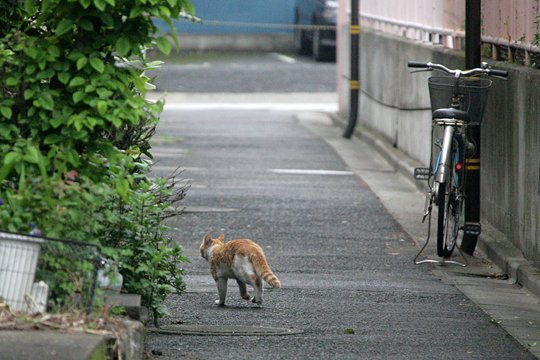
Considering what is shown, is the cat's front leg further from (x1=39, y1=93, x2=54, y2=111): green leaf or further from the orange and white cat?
(x1=39, y1=93, x2=54, y2=111): green leaf

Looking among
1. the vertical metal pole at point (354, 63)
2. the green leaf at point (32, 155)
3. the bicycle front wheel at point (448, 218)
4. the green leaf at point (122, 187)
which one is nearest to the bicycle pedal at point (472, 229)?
the bicycle front wheel at point (448, 218)

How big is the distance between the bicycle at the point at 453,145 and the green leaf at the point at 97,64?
446cm

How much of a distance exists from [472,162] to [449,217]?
0.66m

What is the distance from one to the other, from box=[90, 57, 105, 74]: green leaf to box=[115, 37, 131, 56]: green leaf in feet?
0.39

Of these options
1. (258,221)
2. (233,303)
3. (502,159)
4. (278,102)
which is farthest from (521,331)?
(278,102)

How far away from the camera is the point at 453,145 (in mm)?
11062

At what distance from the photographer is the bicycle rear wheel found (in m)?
10.9

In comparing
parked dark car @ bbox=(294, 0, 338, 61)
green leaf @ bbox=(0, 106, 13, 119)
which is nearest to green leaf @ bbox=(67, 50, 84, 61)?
green leaf @ bbox=(0, 106, 13, 119)

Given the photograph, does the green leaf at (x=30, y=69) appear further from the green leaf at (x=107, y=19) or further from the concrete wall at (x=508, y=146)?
the concrete wall at (x=508, y=146)

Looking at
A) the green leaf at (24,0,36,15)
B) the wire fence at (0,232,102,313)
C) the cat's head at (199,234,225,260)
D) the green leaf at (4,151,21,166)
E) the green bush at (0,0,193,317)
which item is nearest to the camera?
the wire fence at (0,232,102,313)

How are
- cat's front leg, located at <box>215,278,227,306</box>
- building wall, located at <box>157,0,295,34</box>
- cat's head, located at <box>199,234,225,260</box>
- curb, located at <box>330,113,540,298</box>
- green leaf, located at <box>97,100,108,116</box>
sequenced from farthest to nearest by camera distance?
building wall, located at <box>157,0,295,34</box>
curb, located at <box>330,113,540,298</box>
cat's head, located at <box>199,234,225,260</box>
cat's front leg, located at <box>215,278,227,306</box>
green leaf, located at <box>97,100,108,116</box>

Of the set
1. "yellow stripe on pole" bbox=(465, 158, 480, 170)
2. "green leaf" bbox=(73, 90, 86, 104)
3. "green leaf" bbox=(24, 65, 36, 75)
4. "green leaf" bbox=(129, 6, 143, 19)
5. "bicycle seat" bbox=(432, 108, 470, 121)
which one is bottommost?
"yellow stripe on pole" bbox=(465, 158, 480, 170)

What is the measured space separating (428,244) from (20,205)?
244 inches

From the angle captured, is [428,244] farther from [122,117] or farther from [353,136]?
[353,136]
